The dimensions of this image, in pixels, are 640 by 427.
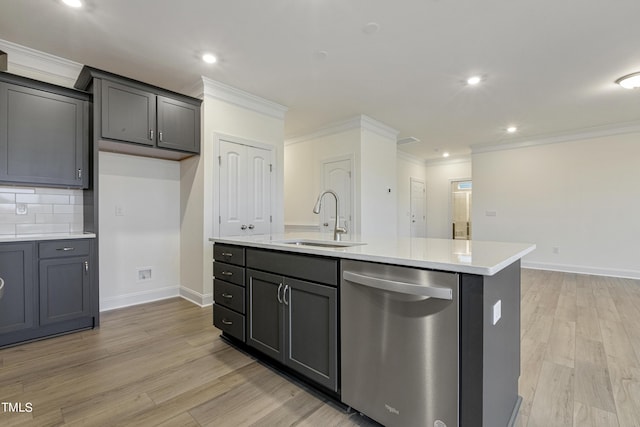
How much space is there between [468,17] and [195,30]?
2.27 metres

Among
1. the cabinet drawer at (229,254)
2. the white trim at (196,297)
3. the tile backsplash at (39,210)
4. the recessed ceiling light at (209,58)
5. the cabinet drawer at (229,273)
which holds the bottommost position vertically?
the white trim at (196,297)

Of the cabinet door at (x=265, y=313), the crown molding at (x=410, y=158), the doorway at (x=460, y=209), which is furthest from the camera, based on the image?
the doorway at (x=460, y=209)

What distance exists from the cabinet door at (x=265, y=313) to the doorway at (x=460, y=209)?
7235 millimetres

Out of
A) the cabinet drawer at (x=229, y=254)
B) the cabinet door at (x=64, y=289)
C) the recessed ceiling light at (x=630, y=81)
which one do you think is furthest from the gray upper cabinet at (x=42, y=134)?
the recessed ceiling light at (x=630, y=81)

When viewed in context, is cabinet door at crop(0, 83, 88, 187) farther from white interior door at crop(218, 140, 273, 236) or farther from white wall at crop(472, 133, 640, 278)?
white wall at crop(472, 133, 640, 278)

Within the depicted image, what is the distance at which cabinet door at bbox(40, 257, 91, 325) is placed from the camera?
2574 mm

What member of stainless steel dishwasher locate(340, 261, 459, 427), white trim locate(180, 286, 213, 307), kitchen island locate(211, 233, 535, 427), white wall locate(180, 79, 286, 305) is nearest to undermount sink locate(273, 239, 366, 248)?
kitchen island locate(211, 233, 535, 427)

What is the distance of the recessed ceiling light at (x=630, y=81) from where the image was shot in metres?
3.31

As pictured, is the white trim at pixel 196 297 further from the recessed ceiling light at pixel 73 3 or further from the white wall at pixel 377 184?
the recessed ceiling light at pixel 73 3

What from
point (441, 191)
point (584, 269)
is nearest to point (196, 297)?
point (584, 269)

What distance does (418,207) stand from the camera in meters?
8.29

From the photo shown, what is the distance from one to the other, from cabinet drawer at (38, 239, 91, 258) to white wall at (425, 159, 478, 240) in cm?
774

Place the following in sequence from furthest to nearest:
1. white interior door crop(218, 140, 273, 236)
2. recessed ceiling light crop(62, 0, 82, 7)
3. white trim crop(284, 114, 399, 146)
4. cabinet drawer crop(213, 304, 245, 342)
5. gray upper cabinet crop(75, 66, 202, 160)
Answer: white trim crop(284, 114, 399, 146)
white interior door crop(218, 140, 273, 236)
gray upper cabinet crop(75, 66, 202, 160)
cabinet drawer crop(213, 304, 245, 342)
recessed ceiling light crop(62, 0, 82, 7)

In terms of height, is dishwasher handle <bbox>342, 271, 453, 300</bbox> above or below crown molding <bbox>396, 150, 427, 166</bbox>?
below
